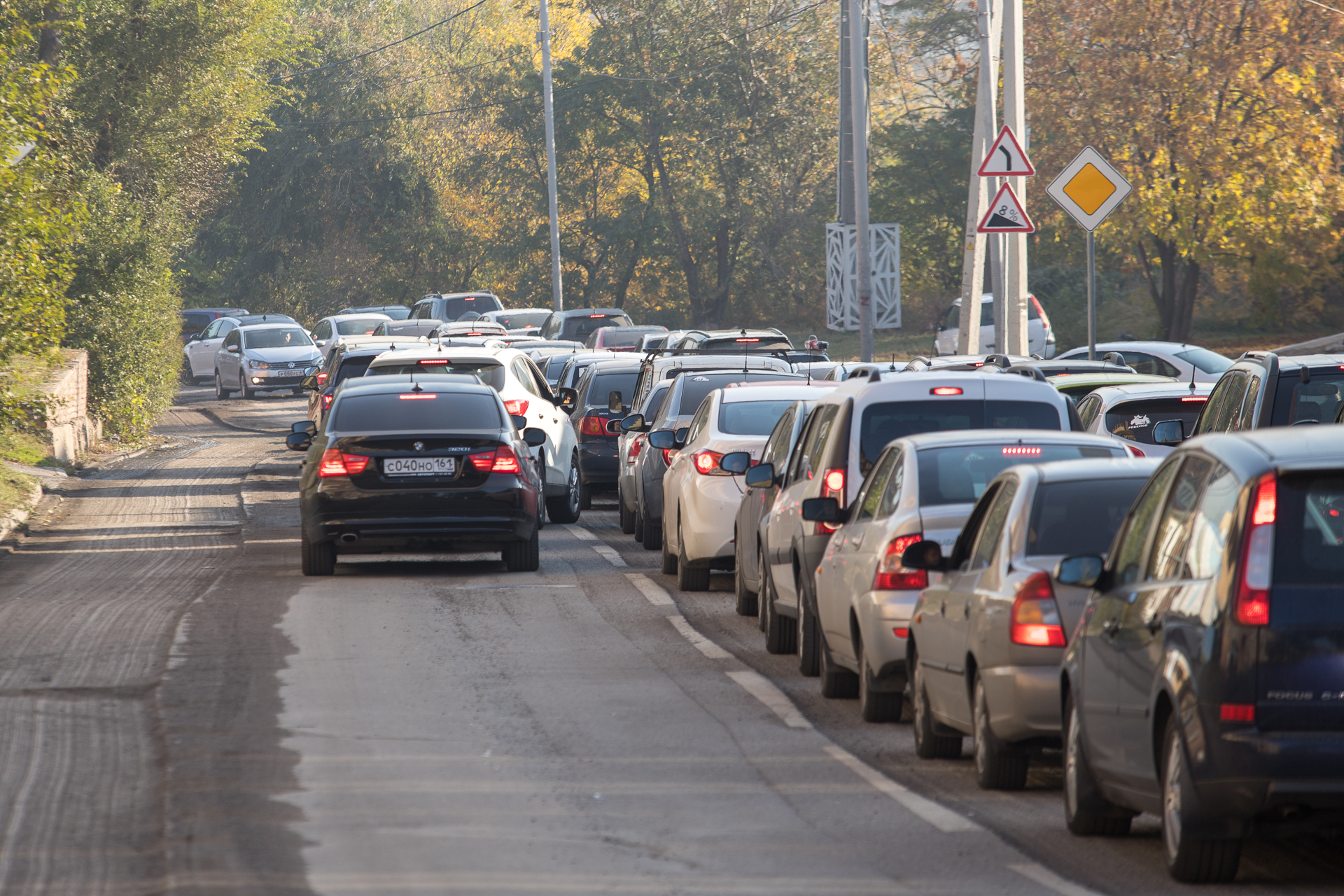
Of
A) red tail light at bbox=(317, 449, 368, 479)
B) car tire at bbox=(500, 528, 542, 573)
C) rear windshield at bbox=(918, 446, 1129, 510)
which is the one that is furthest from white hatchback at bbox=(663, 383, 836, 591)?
rear windshield at bbox=(918, 446, 1129, 510)

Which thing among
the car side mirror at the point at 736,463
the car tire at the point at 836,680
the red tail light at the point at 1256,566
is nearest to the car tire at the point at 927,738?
the car tire at the point at 836,680

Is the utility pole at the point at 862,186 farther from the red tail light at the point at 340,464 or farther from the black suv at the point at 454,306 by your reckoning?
the black suv at the point at 454,306

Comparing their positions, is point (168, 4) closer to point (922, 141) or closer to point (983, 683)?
point (922, 141)

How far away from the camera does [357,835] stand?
7.12m

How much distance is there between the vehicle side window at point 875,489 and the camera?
33.0 feet

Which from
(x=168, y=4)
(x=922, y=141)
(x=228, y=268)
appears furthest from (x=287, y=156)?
(x=168, y=4)

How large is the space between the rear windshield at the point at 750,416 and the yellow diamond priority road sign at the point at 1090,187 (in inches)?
264

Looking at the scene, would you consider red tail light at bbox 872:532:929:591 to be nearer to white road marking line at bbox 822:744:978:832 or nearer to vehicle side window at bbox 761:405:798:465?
white road marking line at bbox 822:744:978:832

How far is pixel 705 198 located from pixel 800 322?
5.12 m

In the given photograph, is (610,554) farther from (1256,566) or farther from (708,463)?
A: (1256,566)

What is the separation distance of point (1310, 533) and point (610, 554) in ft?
40.4

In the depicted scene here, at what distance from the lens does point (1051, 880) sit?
21.1 feet

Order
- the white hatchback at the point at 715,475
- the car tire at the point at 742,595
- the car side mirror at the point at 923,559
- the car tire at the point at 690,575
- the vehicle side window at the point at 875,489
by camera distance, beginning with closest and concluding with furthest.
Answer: the car side mirror at the point at 923,559 → the vehicle side window at the point at 875,489 → the car tire at the point at 742,595 → the white hatchback at the point at 715,475 → the car tire at the point at 690,575

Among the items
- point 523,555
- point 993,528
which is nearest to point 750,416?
point 523,555
